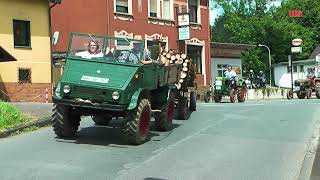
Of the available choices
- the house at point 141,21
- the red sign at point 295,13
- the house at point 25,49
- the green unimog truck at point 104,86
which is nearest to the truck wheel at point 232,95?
the house at point 141,21

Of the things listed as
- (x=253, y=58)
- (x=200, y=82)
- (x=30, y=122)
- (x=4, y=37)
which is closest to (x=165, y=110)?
(x=30, y=122)

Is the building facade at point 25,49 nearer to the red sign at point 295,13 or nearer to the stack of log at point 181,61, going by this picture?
the stack of log at point 181,61

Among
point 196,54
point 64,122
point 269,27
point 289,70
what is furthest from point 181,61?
point 269,27

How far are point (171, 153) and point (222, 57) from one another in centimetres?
3826

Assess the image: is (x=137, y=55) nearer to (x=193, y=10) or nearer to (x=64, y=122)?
(x=64, y=122)

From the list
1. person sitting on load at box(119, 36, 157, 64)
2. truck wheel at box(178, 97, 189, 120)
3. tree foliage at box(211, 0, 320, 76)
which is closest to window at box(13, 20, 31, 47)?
truck wheel at box(178, 97, 189, 120)

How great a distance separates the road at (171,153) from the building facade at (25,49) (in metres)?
13.0

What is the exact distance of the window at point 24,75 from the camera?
2923 cm

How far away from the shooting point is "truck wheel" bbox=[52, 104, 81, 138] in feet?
40.0

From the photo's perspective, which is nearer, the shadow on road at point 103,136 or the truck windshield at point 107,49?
the shadow on road at point 103,136

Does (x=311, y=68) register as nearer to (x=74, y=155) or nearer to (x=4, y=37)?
(x=4, y=37)

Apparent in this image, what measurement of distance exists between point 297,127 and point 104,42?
6065 mm

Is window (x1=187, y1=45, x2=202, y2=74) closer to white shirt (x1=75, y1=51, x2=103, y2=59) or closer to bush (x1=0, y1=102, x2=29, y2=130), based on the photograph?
bush (x1=0, y1=102, x2=29, y2=130)

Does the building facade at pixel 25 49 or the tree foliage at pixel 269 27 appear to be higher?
the tree foliage at pixel 269 27
